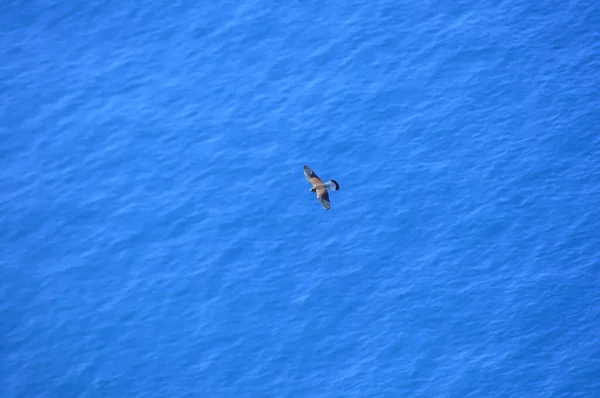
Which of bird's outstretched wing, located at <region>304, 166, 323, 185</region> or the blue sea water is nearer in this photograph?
bird's outstretched wing, located at <region>304, 166, 323, 185</region>

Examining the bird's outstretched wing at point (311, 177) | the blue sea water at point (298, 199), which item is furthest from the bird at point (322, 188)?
the blue sea water at point (298, 199)

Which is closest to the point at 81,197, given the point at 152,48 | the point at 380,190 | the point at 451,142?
the point at 152,48

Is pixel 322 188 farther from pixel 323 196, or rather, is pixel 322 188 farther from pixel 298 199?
pixel 298 199

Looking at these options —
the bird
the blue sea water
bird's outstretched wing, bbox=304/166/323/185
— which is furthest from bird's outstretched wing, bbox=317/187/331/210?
the blue sea water

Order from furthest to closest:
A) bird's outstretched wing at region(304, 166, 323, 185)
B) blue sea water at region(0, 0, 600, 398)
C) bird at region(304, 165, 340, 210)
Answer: blue sea water at region(0, 0, 600, 398) < bird's outstretched wing at region(304, 166, 323, 185) < bird at region(304, 165, 340, 210)

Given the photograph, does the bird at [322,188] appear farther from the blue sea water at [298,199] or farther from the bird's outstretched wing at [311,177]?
the blue sea water at [298,199]

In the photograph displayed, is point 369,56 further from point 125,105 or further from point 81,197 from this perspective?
point 81,197

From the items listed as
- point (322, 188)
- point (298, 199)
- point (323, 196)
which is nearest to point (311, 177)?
point (322, 188)

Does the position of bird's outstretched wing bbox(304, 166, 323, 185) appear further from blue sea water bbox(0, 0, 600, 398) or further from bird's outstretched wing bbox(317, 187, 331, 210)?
blue sea water bbox(0, 0, 600, 398)

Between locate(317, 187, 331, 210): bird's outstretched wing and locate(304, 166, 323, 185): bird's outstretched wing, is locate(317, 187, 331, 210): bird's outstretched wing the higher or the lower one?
the lower one
